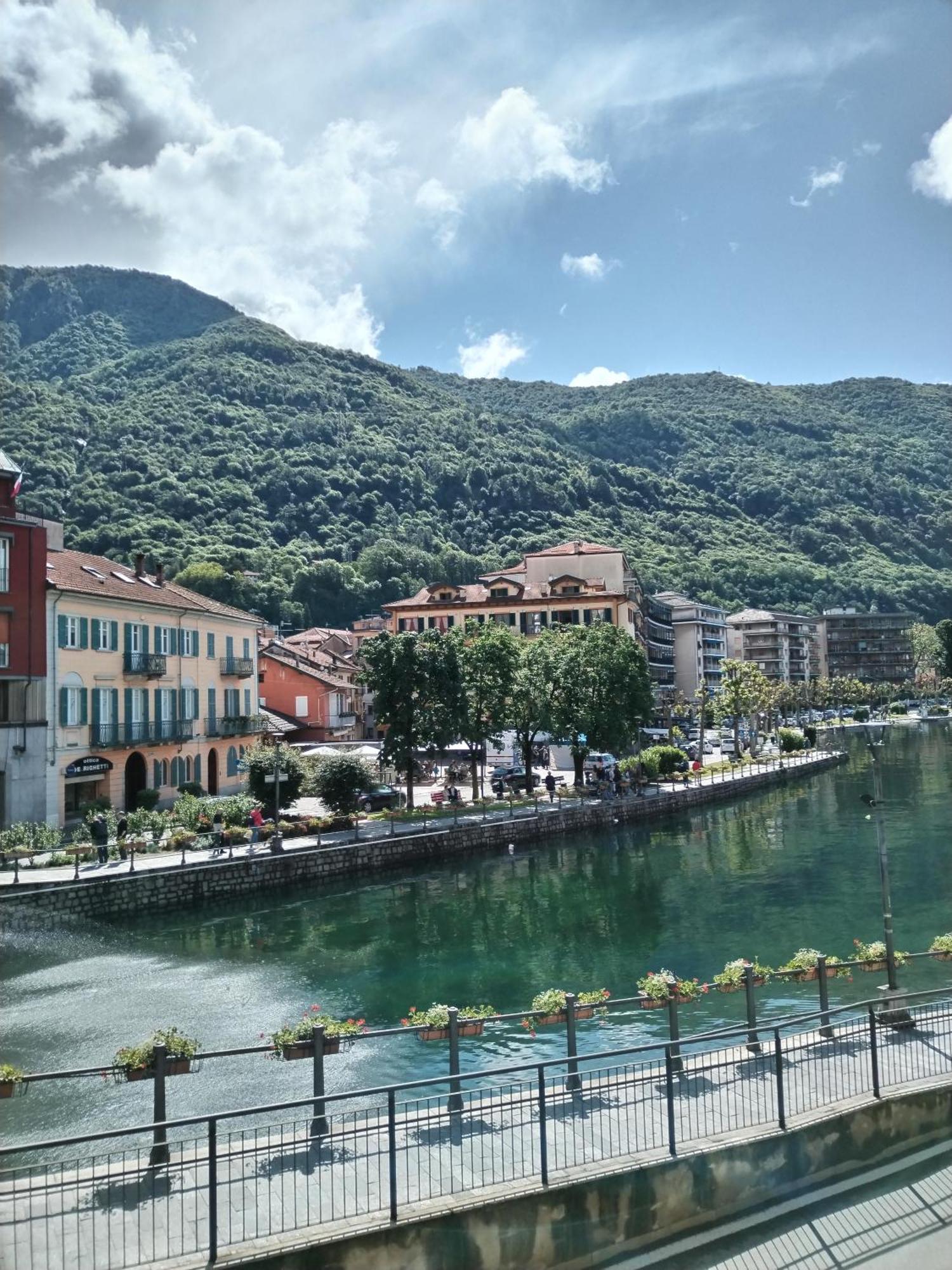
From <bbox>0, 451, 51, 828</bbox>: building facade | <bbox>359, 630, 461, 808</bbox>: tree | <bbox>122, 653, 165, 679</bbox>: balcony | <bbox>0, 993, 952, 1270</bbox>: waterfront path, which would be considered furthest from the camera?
<bbox>359, 630, 461, 808</bbox>: tree

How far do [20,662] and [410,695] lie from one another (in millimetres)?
19646

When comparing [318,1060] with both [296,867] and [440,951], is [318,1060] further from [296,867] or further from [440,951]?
[296,867]

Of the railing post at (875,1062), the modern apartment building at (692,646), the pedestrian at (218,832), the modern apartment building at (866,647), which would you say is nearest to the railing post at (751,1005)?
the railing post at (875,1062)

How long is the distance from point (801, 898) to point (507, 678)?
23304mm

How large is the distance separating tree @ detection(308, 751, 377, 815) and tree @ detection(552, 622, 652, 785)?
1468cm

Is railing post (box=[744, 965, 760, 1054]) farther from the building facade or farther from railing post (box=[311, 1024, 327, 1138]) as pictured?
the building facade

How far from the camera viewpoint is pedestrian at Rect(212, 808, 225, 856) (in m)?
37.8

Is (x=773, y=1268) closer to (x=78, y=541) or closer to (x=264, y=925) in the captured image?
(x=264, y=925)

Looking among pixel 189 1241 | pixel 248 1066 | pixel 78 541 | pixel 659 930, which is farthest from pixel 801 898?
pixel 78 541

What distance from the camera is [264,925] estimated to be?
32.3 m

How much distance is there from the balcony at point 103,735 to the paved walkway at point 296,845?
685 centimetres

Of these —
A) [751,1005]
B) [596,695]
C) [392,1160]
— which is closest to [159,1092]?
[392,1160]

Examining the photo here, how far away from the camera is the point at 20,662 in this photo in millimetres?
37875

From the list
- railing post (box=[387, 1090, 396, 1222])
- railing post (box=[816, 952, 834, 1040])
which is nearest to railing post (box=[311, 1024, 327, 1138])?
railing post (box=[387, 1090, 396, 1222])
